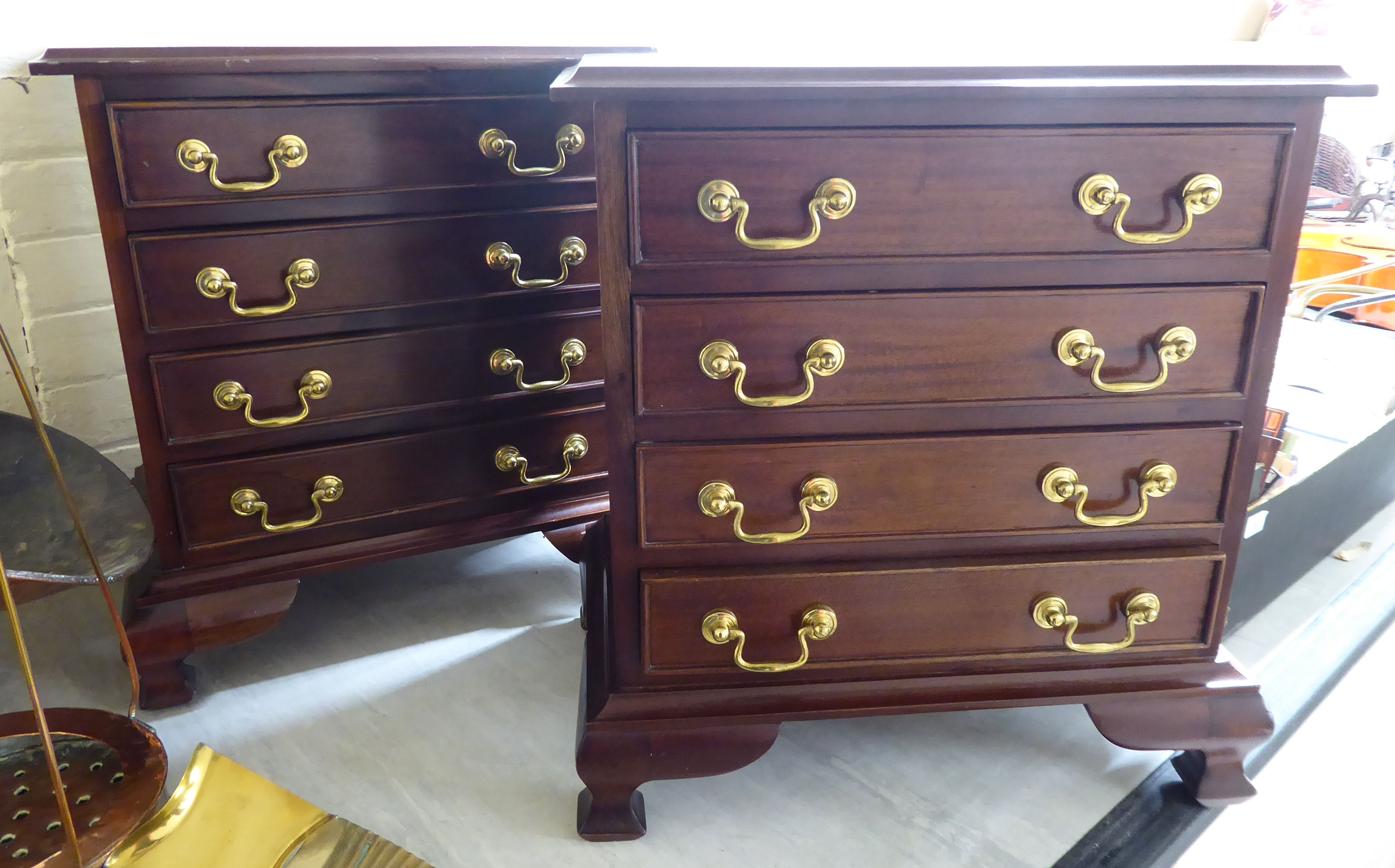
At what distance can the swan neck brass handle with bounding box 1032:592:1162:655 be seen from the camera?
0.91 m

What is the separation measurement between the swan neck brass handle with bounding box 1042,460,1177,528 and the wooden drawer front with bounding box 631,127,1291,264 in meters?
0.19

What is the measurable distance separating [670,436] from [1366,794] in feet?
2.99

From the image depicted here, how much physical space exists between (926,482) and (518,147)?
22.5 inches

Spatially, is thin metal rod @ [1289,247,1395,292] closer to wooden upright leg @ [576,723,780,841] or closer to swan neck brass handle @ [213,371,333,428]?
wooden upright leg @ [576,723,780,841]

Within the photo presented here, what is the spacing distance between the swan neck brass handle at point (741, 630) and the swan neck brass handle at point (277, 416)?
505mm

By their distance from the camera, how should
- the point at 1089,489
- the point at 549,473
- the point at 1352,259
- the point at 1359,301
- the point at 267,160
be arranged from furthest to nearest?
the point at 1352,259, the point at 1359,301, the point at 549,473, the point at 267,160, the point at 1089,489

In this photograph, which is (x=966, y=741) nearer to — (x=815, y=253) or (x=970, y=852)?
(x=970, y=852)

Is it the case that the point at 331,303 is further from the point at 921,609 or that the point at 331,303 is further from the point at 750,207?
the point at 921,609

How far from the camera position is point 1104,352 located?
839 mm

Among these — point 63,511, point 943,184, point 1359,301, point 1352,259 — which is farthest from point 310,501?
point 1352,259

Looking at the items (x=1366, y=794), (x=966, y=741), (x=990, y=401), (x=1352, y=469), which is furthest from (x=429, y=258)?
(x=1352, y=469)

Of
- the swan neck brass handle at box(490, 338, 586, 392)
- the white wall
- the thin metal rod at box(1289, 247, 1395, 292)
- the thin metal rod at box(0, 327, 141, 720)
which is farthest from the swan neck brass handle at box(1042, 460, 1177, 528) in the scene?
the thin metal rod at box(1289, 247, 1395, 292)

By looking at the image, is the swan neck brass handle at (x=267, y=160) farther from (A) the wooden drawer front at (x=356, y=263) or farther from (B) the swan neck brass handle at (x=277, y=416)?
(B) the swan neck brass handle at (x=277, y=416)

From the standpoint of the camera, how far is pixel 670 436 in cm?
84
